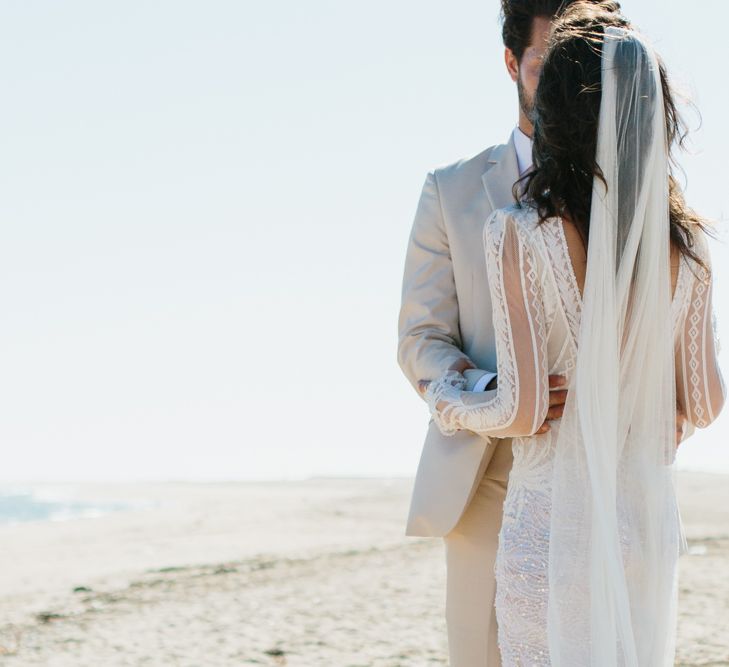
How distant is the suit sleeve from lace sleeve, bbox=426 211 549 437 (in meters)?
0.42

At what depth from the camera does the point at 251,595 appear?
8820 millimetres

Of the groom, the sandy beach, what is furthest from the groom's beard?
the sandy beach

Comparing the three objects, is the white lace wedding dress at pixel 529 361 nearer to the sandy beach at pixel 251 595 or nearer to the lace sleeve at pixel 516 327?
the lace sleeve at pixel 516 327

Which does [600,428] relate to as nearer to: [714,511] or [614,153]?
[614,153]

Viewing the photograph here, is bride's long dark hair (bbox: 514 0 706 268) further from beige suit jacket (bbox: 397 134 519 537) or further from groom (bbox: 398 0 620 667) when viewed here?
beige suit jacket (bbox: 397 134 519 537)

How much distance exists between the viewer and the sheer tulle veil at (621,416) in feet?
8.08

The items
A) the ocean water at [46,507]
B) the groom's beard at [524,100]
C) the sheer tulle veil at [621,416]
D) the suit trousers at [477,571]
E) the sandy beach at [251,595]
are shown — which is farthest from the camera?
the ocean water at [46,507]

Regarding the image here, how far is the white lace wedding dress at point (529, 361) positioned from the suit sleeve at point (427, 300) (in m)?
0.38

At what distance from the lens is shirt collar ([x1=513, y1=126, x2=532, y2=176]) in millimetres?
3168

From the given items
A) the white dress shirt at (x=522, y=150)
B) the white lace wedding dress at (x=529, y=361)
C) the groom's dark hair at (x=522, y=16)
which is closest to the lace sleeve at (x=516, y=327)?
the white lace wedding dress at (x=529, y=361)

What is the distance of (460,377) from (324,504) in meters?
17.0

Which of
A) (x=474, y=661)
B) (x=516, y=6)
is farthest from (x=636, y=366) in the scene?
(x=516, y=6)

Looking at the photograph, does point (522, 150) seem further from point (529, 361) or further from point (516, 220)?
point (529, 361)

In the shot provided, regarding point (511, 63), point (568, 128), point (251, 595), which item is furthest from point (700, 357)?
point (251, 595)
